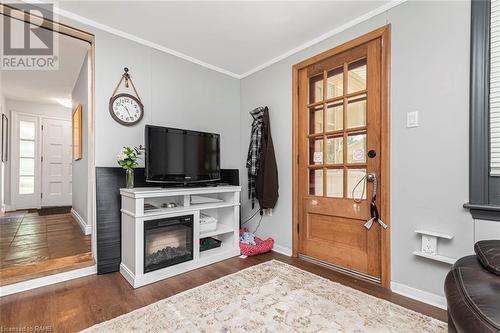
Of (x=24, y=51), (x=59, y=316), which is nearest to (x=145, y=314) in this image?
(x=59, y=316)

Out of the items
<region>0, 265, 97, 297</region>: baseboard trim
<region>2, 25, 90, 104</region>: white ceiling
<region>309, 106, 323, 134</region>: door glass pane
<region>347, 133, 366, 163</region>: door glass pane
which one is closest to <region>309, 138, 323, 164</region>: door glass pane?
<region>309, 106, 323, 134</region>: door glass pane

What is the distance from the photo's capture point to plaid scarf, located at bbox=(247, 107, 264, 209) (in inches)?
116

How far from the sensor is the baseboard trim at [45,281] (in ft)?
6.04

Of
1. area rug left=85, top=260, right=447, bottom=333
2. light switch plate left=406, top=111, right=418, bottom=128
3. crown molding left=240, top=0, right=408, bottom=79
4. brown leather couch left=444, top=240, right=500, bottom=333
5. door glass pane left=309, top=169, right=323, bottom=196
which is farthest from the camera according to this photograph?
door glass pane left=309, top=169, right=323, bottom=196

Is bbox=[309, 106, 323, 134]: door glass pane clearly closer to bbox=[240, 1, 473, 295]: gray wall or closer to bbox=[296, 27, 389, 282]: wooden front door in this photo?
bbox=[296, 27, 389, 282]: wooden front door

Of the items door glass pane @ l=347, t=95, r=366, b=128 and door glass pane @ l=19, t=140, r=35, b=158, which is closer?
door glass pane @ l=347, t=95, r=366, b=128

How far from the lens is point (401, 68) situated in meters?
1.91

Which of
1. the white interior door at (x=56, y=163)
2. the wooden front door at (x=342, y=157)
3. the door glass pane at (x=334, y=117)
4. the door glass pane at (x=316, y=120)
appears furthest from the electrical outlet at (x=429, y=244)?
the white interior door at (x=56, y=163)

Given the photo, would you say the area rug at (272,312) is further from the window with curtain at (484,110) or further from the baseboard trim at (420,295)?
the window with curtain at (484,110)

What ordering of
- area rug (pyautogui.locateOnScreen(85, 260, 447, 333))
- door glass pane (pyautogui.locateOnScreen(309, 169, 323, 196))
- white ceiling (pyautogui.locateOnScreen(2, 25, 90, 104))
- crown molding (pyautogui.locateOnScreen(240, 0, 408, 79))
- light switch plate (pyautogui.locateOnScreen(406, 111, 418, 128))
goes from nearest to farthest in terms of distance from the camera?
1. area rug (pyautogui.locateOnScreen(85, 260, 447, 333))
2. light switch plate (pyautogui.locateOnScreen(406, 111, 418, 128))
3. crown molding (pyautogui.locateOnScreen(240, 0, 408, 79))
4. door glass pane (pyautogui.locateOnScreen(309, 169, 323, 196))
5. white ceiling (pyautogui.locateOnScreen(2, 25, 90, 104))

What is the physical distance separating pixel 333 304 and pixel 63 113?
6681 millimetres

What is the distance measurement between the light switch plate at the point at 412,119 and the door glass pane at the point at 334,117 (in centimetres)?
56

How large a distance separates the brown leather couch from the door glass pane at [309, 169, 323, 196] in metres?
1.35

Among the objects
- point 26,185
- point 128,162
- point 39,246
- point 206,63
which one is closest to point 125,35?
point 206,63
